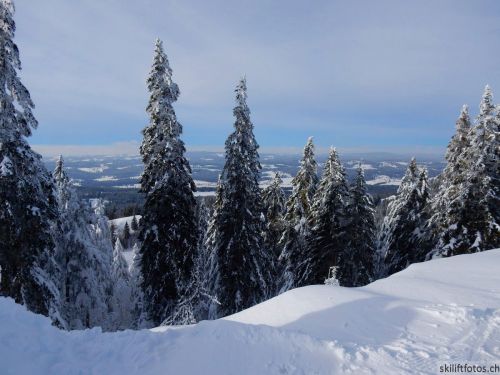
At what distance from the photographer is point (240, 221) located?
66.4 ft

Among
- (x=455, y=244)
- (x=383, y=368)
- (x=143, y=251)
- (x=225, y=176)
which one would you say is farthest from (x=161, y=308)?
(x=455, y=244)

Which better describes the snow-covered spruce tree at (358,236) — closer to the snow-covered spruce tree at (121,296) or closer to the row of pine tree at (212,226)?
the row of pine tree at (212,226)

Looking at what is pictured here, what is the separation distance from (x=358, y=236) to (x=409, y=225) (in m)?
6.56

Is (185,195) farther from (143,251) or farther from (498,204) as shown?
(498,204)

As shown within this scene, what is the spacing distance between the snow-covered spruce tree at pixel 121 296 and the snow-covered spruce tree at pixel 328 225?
47.5 feet

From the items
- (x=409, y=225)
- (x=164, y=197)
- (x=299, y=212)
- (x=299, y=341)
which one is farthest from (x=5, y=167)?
(x=409, y=225)

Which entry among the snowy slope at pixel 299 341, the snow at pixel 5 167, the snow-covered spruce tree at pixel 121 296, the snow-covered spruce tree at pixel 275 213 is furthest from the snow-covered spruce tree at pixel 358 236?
the snow at pixel 5 167

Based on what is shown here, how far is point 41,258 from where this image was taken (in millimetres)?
12984

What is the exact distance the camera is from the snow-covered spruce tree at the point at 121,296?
29.2 meters

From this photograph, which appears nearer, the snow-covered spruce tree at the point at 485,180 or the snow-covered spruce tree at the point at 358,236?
the snow-covered spruce tree at the point at 485,180

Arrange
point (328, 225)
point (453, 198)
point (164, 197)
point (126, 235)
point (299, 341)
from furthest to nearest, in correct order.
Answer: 1. point (126, 235)
2. point (328, 225)
3. point (453, 198)
4. point (164, 197)
5. point (299, 341)

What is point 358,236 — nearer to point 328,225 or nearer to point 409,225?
point 328,225

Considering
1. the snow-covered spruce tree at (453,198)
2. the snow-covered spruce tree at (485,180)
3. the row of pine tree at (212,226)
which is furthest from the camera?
the snow-covered spruce tree at (453,198)

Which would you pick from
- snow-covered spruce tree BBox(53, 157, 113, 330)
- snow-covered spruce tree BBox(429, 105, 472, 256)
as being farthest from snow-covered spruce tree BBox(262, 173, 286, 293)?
snow-covered spruce tree BBox(53, 157, 113, 330)
